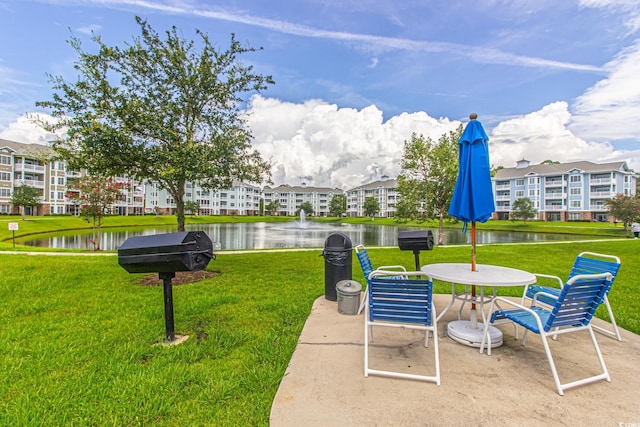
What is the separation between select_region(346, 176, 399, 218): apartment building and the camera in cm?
10450

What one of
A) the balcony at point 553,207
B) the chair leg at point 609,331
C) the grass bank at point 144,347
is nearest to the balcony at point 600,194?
the balcony at point 553,207

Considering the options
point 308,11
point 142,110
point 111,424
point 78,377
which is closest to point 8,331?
point 78,377

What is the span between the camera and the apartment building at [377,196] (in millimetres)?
104500

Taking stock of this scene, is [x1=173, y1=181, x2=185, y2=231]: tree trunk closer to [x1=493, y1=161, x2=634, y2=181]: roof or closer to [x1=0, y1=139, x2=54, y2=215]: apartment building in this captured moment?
[x1=493, y1=161, x2=634, y2=181]: roof

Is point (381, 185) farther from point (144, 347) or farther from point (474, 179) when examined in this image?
point (144, 347)

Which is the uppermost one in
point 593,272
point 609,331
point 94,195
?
point 94,195

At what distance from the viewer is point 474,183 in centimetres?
433

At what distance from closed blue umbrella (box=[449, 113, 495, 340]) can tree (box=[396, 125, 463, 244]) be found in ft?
55.4

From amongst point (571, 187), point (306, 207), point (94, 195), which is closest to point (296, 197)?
point (306, 207)

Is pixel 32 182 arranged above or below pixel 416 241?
above

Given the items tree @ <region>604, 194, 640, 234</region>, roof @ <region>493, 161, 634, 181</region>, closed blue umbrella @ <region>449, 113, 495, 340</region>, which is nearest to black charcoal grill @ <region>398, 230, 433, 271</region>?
closed blue umbrella @ <region>449, 113, 495, 340</region>

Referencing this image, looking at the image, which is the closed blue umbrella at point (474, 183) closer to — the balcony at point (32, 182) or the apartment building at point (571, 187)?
the apartment building at point (571, 187)

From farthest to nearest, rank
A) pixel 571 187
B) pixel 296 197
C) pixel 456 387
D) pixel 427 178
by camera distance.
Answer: pixel 296 197 → pixel 571 187 → pixel 427 178 → pixel 456 387

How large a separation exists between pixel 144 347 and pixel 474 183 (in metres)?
5.13
